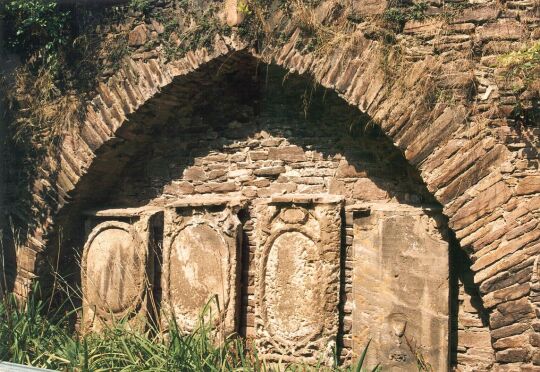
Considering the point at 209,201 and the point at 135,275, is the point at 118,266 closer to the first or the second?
the point at 135,275

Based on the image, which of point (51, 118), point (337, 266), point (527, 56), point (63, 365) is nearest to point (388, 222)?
point (337, 266)

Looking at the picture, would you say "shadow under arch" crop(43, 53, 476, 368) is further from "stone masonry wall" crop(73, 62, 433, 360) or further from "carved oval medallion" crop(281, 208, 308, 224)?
"carved oval medallion" crop(281, 208, 308, 224)

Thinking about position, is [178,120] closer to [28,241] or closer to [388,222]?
[28,241]

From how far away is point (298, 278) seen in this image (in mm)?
4914

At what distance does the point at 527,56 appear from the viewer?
13.3 ft

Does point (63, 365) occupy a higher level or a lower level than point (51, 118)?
lower

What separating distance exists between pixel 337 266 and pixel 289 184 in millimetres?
775

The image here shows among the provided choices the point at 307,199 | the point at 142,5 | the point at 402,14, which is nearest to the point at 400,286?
the point at 307,199

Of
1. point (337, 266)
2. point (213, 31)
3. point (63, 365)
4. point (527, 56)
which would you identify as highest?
point (213, 31)

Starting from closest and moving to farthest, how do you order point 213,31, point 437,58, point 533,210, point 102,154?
point 533,210, point 437,58, point 213,31, point 102,154

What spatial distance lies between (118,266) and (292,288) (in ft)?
5.00

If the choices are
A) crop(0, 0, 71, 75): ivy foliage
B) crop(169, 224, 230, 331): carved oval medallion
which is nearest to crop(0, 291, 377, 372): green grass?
crop(169, 224, 230, 331): carved oval medallion

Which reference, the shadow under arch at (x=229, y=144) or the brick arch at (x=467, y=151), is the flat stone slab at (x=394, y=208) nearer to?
the shadow under arch at (x=229, y=144)

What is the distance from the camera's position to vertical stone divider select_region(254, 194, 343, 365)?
481cm
